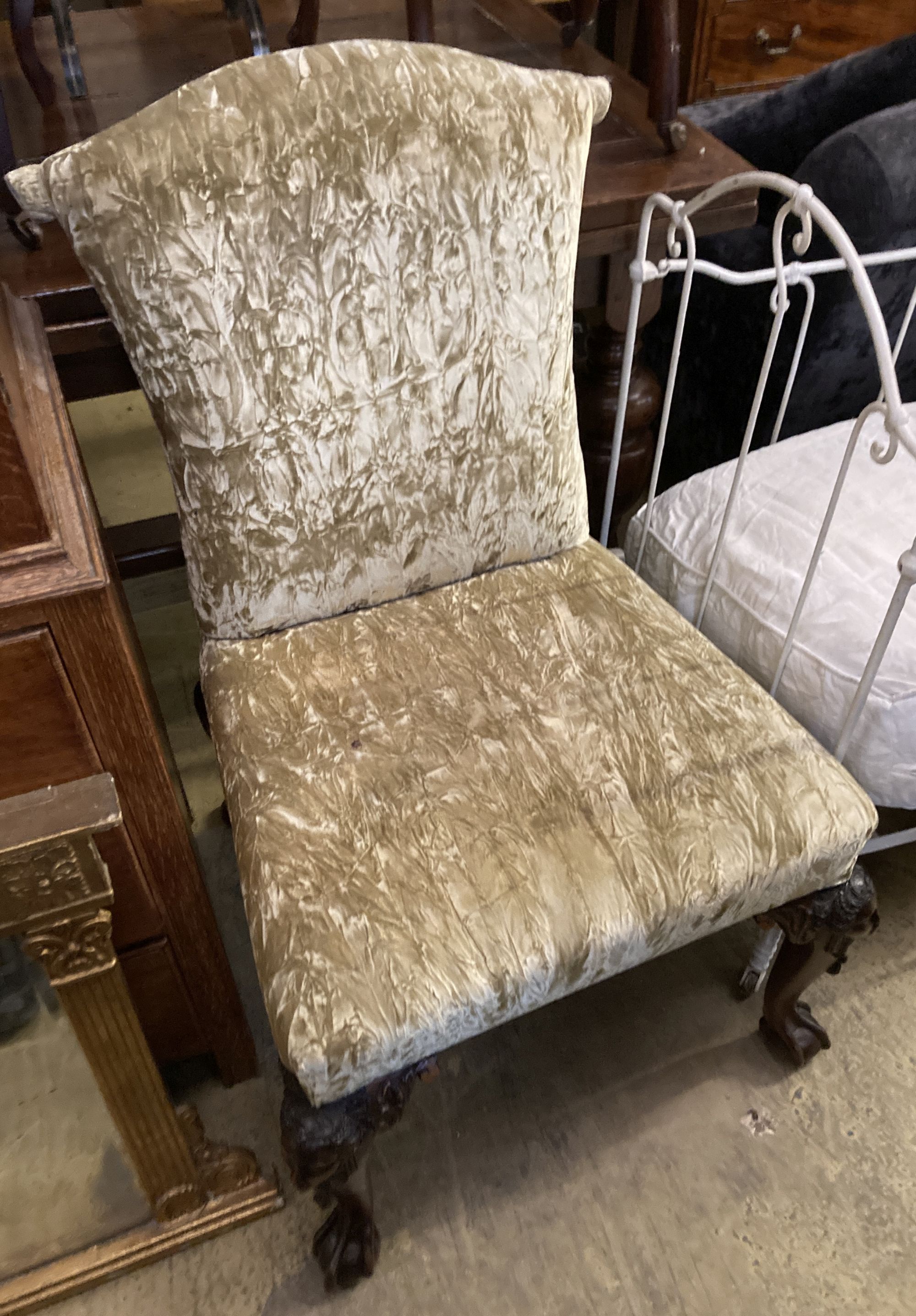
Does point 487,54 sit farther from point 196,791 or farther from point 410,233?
point 196,791

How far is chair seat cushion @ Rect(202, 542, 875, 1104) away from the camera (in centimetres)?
73

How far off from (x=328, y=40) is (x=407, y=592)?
950 mm

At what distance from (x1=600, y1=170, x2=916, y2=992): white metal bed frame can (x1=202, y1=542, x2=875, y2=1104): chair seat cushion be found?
14cm

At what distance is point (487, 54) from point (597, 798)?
112cm

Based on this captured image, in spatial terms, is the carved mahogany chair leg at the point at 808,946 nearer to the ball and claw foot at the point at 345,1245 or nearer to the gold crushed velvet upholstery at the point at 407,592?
the gold crushed velvet upholstery at the point at 407,592

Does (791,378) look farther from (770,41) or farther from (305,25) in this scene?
(770,41)

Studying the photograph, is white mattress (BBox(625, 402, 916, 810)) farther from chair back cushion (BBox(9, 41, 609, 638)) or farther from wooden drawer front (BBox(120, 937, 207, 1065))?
wooden drawer front (BBox(120, 937, 207, 1065))

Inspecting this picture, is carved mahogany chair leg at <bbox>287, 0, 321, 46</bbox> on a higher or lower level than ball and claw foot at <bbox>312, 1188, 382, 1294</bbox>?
higher

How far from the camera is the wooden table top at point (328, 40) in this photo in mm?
1075

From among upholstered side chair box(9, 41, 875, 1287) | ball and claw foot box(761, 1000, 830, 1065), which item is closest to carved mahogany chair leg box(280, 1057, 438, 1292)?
upholstered side chair box(9, 41, 875, 1287)

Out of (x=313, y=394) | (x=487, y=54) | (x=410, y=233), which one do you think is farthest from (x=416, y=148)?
(x=487, y=54)

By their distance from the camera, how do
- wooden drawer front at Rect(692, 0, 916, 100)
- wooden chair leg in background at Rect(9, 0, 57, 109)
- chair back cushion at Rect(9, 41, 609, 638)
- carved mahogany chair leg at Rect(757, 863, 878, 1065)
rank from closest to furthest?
chair back cushion at Rect(9, 41, 609, 638) < carved mahogany chair leg at Rect(757, 863, 878, 1065) < wooden chair leg in background at Rect(9, 0, 57, 109) < wooden drawer front at Rect(692, 0, 916, 100)

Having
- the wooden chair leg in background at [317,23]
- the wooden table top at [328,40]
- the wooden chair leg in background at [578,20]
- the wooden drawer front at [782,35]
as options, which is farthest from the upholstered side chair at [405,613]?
the wooden drawer front at [782,35]

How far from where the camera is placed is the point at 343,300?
85 centimetres
